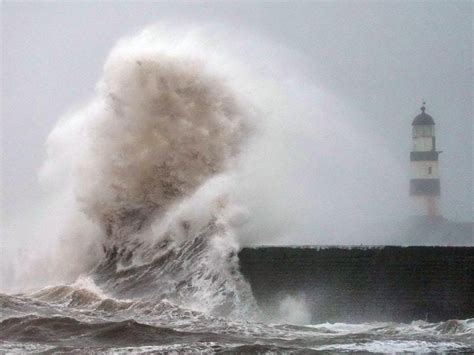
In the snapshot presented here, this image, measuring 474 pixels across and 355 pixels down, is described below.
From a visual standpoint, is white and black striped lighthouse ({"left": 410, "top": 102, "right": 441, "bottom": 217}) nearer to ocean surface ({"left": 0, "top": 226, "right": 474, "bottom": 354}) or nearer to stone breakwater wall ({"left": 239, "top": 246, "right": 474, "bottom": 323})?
ocean surface ({"left": 0, "top": 226, "right": 474, "bottom": 354})

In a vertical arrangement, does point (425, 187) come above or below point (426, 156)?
below

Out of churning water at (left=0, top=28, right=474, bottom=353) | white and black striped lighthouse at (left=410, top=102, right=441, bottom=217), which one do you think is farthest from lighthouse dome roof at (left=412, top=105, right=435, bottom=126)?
churning water at (left=0, top=28, right=474, bottom=353)

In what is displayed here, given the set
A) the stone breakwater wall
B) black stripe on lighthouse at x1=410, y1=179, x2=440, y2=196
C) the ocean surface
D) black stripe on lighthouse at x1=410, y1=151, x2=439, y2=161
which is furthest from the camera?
black stripe on lighthouse at x1=410, y1=179, x2=440, y2=196

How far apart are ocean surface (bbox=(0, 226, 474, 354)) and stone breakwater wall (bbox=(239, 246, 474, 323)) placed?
0.25m

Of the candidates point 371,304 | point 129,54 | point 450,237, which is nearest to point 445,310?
point 371,304

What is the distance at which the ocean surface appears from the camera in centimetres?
1066

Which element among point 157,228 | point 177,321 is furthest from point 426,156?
point 177,321

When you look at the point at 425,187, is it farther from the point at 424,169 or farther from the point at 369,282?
the point at 369,282

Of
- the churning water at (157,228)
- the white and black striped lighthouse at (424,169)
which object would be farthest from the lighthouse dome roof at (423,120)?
the churning water at (157,228)

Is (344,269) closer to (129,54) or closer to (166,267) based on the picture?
(166,267)

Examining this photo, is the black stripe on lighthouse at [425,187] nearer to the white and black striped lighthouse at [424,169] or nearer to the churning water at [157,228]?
the white and black striped lighthouse at [424,169]

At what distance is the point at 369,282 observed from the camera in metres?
12.4

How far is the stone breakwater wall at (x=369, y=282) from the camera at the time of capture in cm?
1212

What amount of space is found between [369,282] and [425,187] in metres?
24.5
